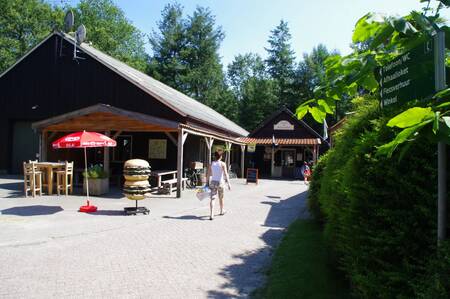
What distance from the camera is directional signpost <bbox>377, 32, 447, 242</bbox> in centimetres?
248

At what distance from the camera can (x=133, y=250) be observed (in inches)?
291

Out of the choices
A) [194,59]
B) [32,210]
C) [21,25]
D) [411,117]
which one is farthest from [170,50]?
[411,117]

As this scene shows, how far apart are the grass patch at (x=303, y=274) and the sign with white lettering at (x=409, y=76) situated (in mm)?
2889

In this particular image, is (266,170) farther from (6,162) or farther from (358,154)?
(358,154)

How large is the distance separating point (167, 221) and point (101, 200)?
4.42 m

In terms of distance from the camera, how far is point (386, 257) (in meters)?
3.75

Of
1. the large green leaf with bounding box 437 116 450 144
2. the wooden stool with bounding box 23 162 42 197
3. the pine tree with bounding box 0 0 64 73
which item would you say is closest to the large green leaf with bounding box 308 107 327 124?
the large green leaf with bounding box 437 116 450 144

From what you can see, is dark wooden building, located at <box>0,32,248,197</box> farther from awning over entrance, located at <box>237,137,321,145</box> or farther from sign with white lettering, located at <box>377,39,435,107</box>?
sign with white lettering, located at <box>377,39,435,107</box>

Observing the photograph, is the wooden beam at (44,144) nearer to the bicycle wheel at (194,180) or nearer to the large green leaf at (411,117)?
the bicycle wheel at (194,180)

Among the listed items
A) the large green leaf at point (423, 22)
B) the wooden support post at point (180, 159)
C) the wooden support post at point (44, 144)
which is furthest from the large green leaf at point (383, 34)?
the wooden support post at point (44, 144)

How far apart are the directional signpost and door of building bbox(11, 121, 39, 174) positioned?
2300 centimetres

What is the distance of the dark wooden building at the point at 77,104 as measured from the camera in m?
19.2

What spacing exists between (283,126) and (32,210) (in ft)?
83.5

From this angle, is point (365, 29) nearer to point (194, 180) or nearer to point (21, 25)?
point (194, 180)
